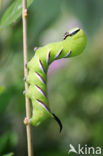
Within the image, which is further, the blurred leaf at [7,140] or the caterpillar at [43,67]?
the blurred leaf at [7,140]

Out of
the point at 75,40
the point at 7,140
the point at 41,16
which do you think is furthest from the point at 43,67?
the point at 41,16

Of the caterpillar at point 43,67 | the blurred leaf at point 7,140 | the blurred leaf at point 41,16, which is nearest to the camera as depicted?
the caterpillar at point 43,67

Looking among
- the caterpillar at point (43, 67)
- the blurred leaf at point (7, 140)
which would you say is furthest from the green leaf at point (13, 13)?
the blurred leaf at point (7, 140)

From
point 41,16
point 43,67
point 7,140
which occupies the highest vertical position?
point 41,16

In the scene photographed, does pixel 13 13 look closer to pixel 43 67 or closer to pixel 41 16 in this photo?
pixel 43 67

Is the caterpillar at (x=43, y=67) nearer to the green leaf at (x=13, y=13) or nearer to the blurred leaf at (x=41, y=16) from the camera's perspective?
the green leaf at (x=13, y=13)

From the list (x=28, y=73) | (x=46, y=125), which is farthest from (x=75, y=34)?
(x=46, y=125)

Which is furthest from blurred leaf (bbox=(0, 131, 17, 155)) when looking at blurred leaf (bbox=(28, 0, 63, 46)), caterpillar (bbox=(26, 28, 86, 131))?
blurred leaf (bbox=(28, 0, 63, 46))

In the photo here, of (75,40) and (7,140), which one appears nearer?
(75,40)

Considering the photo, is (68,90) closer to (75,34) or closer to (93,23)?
(93,23)

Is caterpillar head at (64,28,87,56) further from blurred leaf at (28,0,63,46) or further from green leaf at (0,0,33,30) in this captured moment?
blurred leaf at (28,0,63,46)
